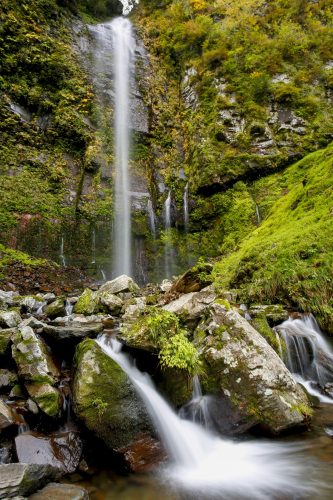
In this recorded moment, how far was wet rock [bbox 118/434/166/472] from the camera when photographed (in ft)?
10.2

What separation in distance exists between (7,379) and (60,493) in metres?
1.66

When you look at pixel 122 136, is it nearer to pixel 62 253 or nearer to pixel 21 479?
pixel 62 253

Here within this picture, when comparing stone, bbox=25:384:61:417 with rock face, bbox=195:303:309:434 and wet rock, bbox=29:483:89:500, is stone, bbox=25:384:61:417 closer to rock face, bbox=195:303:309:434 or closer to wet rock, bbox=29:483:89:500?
wet rock, bbox=29:483:89:500

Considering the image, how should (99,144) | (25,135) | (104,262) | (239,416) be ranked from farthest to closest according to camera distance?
(99,144), (25,135), (104,262), (239,416)

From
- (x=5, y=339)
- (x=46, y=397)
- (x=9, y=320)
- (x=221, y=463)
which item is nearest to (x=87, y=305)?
(x=9, y=320)

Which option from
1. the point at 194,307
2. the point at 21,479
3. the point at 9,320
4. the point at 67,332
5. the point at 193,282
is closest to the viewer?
the point at 21,479

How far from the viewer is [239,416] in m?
3.56

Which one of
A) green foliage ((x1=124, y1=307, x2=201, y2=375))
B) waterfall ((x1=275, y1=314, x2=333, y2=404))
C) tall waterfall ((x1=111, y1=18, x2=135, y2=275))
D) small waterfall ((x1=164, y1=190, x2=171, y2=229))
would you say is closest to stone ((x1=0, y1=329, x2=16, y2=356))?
green foliage ((x1=124, y1=307, x2=201, y2=375))

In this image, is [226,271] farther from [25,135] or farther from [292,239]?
[25,135]

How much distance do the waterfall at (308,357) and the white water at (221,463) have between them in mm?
1549

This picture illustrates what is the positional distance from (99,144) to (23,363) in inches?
558

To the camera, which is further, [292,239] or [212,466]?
[292,239]

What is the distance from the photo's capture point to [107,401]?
3.39m

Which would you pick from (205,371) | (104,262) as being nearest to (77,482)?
(205,371)
